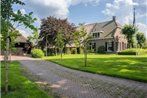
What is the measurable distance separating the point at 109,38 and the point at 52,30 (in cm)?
1503

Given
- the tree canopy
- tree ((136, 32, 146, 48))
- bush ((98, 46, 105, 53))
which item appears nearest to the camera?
the tree canopy

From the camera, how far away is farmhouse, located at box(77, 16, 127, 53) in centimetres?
6075

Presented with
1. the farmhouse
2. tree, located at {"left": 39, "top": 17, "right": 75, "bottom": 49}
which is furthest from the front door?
tree, located at {"left": 39, "top": 17, "right": 75, "bottom": 49}

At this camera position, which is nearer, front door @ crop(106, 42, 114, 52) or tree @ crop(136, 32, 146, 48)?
front door @ crop(106, 42, 114, 52)

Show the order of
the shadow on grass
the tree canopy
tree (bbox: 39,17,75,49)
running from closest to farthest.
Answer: the tree canopy < the shadow on grass < tree (bbox: 39,17,75,49)

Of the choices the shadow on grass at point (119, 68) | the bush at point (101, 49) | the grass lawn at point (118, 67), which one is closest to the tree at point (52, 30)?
the bush at point (101, 49)

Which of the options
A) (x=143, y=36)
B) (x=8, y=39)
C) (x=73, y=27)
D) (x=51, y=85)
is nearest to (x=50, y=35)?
(x=73, y=27)

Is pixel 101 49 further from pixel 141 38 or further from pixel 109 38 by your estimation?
pixel 141 38

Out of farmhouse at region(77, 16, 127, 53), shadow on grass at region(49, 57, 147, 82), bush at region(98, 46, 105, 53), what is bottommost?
shadow on grass at region(49, 57, 147, 82)

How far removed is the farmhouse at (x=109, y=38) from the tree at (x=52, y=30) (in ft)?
27.6

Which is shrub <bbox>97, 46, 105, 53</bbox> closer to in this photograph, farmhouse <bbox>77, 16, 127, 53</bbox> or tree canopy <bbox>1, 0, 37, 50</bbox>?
farmhouse <bbox>77, 16, 127, 53</bbox>

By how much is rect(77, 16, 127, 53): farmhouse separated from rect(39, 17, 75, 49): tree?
331 inches

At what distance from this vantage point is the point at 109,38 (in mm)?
61688

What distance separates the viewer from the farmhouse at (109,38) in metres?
60.8
